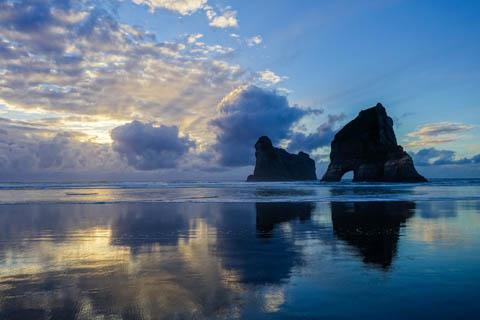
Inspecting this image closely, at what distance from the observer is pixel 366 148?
14012cm

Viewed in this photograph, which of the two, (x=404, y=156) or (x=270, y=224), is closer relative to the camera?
(x=270, y=224)

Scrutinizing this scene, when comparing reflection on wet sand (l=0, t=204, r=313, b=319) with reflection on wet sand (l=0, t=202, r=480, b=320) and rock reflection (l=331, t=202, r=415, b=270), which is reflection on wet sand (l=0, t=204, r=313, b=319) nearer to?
reflection on wet sand (l=0, t=202, r=480, b=320)

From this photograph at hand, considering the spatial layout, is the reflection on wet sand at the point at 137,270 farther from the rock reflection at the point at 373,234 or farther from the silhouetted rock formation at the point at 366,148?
the silhouetted rock formation at the point at 366,148

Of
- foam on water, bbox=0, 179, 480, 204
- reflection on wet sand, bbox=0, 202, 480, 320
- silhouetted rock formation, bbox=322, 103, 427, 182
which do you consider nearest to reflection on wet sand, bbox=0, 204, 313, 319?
reflection on wet sand, bbox=0, 202, 480, 320

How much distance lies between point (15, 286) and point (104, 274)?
1.83 metres

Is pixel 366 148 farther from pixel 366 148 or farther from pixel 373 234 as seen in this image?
pixel 373 234

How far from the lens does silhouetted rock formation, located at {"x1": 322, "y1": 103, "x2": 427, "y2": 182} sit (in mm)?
128125

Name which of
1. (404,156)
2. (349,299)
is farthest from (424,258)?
(404,156)

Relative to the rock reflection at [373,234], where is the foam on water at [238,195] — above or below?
above

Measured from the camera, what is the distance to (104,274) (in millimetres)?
8703

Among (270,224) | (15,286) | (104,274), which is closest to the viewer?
(15,286)

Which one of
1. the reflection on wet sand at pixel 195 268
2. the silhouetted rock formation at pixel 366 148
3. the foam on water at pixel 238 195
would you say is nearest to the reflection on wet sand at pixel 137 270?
the reflection on wet sand at pixel 195 268

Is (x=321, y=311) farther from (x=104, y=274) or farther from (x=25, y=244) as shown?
(x=25, y=244)

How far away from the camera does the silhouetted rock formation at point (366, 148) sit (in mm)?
128125
